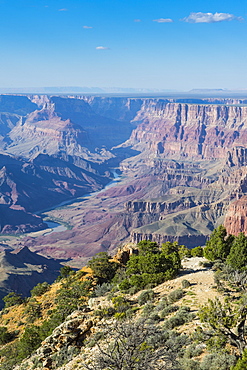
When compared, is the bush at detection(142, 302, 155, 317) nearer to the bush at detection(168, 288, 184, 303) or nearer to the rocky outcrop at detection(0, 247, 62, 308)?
the bush at detection(168, 288, 184, 303)

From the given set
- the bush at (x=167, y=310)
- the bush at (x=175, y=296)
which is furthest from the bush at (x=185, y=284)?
the bush at (x=167, y=310)

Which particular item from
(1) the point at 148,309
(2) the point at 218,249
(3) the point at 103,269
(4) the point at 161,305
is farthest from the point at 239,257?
(3) the point at 103,269

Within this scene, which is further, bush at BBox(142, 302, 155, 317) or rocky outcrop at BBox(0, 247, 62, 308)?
rocky outcrop at BBox(0, 247, 62, 308)

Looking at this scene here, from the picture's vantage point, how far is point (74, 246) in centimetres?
18312

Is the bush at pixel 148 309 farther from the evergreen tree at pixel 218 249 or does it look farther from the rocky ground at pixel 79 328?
the evergreen tree at pixel 218 249

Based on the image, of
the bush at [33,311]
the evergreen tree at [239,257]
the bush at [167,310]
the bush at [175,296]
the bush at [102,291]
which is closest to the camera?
the bush at [167,310]

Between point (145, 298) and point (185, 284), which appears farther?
point (185, 284)

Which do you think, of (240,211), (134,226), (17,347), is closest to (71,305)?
(17,347)

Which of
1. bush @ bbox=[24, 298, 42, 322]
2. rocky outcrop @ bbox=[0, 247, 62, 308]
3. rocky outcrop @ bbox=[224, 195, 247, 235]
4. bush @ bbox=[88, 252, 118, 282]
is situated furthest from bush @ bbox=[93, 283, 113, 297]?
rocky outcrop @ bbox=[224, 195, 247, 235]

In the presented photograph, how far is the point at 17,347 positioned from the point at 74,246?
145m

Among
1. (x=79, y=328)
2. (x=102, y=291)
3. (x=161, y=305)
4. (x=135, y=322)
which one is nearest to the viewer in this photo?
(x=135, y=322)

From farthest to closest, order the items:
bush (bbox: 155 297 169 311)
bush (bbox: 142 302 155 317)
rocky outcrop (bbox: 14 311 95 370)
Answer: bush (bbox: 155 297 169 311), bush (bbox: 142 302 155 317), rocky outcrop (bbox: 14 311 95 370)

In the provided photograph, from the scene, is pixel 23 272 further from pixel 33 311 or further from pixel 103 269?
pixel 33 311

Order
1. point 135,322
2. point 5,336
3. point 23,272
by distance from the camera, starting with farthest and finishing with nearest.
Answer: point 23,272
point 5,336
point 135,322
